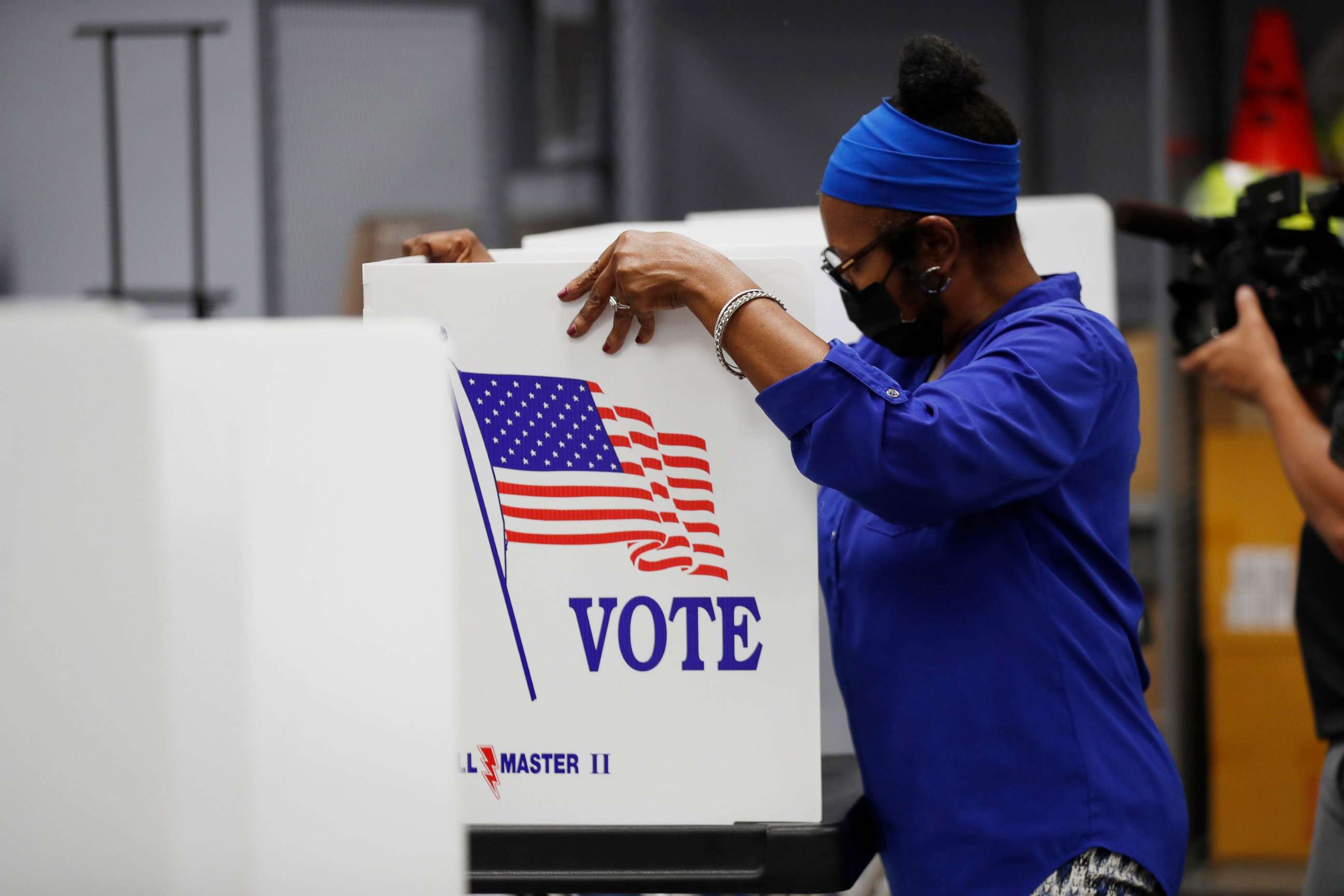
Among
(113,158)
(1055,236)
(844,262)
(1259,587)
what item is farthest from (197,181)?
(1259,587)

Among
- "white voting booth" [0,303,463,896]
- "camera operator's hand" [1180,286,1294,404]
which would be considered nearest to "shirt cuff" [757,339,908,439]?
"white voting booth" [0,303,463,896]

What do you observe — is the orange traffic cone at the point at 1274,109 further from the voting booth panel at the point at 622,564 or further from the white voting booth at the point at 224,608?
the white voting booth at the point at 224,608

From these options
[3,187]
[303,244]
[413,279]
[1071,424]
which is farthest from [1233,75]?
[3,187]

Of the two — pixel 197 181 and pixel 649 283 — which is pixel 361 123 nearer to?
pixel 197 181

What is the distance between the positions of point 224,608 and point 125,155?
2978 mm

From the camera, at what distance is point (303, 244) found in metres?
3.30

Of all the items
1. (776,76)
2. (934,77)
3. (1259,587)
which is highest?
(776,76)

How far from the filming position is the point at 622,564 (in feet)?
3.52

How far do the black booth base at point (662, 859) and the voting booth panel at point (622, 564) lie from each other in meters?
0.01

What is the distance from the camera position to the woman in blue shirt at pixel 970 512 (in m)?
1.03

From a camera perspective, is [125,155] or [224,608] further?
[125,155]

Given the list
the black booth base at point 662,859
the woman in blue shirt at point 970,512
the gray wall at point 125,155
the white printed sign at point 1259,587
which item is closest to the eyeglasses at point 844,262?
the woman in blue shirt at point 970,512

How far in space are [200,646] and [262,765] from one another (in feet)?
0.26

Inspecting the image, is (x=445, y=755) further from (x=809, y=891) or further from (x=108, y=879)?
(x=809, y=891)
